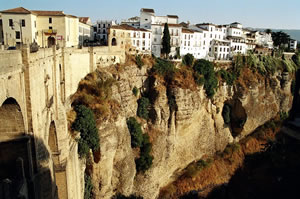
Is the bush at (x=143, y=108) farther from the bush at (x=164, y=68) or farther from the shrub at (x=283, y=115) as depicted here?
the shrub at (x=283, y=115)

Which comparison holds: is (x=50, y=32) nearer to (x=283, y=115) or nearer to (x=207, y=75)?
(x=207, y=75)

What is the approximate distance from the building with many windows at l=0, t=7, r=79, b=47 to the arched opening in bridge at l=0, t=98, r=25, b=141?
17818 millimetres

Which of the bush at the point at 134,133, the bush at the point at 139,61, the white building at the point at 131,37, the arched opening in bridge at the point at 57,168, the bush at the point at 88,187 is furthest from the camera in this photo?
the white building at the point at 131,37

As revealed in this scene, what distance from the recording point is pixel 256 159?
28.6 m

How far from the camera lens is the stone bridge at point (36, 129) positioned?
8.34 meters

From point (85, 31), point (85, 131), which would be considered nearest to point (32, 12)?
point (85, 31)

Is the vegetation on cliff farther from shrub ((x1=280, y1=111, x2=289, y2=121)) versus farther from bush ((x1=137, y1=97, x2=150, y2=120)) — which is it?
shrub ((x1=280, y1=111, x2=289, y2=121))

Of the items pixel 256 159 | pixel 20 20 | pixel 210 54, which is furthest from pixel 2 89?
pixel 210 54

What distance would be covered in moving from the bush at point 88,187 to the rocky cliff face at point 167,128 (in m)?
0.28

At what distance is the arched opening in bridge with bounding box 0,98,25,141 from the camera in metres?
8.48

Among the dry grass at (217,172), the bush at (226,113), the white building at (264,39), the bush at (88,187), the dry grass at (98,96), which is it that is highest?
the white building at (264,39)

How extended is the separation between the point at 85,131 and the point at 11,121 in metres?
6.97

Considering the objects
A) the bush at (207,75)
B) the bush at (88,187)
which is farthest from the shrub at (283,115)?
the bush at (88,187)

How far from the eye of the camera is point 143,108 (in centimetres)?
2308
